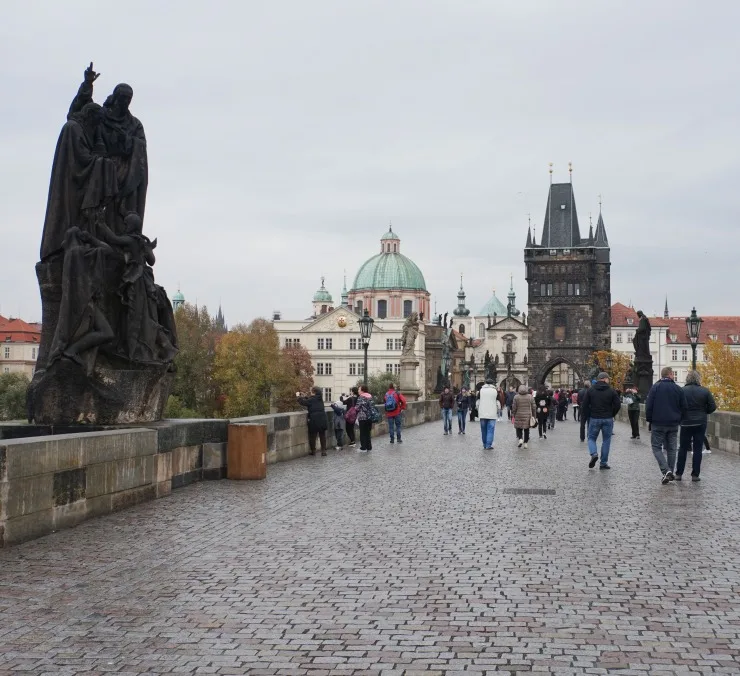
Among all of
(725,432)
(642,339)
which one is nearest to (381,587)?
(725,432)

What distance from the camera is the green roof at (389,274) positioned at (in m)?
152

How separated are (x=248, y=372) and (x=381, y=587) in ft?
271

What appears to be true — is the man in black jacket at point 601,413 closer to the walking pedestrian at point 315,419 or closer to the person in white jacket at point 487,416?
the walking pedestrian at point 315,419

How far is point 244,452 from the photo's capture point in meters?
14.9

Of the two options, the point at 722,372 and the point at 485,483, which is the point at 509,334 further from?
the point at 485,483

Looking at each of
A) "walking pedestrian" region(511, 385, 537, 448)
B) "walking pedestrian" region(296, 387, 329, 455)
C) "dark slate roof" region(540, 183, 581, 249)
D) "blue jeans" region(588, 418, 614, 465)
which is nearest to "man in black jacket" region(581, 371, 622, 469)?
"blue jeans" region(588, 418, 614, 465)

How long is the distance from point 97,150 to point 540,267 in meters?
118

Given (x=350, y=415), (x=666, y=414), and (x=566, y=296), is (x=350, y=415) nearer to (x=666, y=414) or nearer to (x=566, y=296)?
(x=666, y=414)

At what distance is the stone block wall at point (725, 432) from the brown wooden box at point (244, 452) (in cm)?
1112

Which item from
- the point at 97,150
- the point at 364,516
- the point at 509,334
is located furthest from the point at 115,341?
the point at 509,334

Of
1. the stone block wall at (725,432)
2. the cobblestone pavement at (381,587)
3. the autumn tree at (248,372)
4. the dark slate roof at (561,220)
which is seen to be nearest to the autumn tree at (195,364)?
the autumn tree at (248,372)

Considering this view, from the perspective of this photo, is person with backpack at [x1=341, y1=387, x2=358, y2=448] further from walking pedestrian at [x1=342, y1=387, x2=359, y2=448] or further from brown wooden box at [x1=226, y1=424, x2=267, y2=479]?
brown wooden box at [x1=226, y1=424, x2=267, y2=479]

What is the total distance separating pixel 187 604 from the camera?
6.77 metres

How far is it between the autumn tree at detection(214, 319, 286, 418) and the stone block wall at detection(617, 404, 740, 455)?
6394 cm
